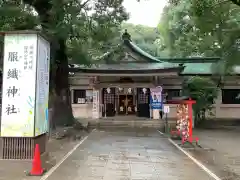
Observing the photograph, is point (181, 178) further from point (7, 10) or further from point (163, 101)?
point (163, 101)

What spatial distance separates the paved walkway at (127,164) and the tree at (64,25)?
5.94m

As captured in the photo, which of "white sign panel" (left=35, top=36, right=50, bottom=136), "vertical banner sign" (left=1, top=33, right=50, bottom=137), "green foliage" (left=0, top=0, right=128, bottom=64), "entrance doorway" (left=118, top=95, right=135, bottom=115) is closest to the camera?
"vertical banner sign" (left=1, top=33, right=50, bottom=137)

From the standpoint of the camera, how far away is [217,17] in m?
16.3

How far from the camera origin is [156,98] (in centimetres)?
2492

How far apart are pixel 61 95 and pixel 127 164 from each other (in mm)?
10724

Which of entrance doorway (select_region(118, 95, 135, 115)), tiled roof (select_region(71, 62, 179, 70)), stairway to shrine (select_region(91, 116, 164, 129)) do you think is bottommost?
stairway to shrine (select_region(91, 116, 164, 129))

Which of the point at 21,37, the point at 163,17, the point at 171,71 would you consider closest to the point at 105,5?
the point at 171,71

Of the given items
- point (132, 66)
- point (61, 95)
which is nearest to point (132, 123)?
point (132, 66)

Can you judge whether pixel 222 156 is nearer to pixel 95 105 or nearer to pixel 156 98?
pixel 156 98

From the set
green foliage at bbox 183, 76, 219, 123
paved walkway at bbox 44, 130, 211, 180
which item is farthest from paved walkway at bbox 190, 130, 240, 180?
green foliage at bbox 183, 76, 219, 123

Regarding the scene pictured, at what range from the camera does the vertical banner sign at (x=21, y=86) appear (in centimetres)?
934

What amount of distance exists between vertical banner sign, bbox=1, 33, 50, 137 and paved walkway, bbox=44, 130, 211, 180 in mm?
1827

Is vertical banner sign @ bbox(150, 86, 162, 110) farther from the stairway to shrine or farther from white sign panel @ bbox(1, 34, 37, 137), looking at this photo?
white sign panel @ bbox(1, 34, 37, 137)

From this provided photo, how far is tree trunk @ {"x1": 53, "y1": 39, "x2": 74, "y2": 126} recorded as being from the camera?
19547 millimetres
